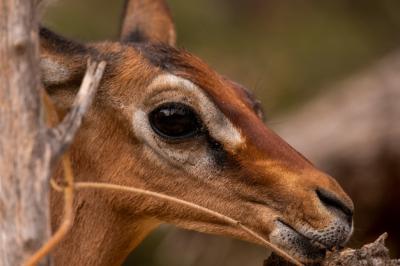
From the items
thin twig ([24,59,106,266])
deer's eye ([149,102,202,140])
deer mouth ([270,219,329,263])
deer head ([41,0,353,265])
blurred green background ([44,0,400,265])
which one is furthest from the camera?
blurred green background ([44,0,400,265])

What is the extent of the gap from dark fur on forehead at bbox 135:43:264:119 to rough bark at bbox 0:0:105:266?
62.1 inches

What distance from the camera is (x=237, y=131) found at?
629 centimetres

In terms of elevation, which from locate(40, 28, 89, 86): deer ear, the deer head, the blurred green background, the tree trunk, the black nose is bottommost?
the tree trunk

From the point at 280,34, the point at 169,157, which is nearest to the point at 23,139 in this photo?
the point at 169,157

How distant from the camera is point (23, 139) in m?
4.90

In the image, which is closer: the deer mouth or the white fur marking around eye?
the deer mouth

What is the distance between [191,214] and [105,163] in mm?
545

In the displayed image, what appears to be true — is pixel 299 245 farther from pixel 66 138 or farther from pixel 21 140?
pixel 21 140

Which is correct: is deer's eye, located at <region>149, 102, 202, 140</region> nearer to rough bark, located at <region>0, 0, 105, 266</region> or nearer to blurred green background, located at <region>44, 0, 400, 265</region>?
rough bark, located at <region>0, 0, 105, 266</region>

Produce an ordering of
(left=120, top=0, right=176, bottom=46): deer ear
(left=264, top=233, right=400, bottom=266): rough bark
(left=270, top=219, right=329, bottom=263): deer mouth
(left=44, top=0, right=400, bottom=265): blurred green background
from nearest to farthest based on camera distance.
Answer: (left=264, top=233, right=400, bottom=266): rough bark → (left=270, top=219, right=329, bottom=263): deer mouth → (left=120, top=0, right=176, bottom=46): deer ear → (left=44, top=0, right=400, bottom=265): blurred green background

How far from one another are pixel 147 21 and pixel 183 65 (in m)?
1.47

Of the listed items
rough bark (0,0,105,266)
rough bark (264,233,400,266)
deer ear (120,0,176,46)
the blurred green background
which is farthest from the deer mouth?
the blurred green background

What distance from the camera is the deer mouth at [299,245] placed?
604cm

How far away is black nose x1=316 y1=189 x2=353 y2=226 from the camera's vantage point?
6.06m
